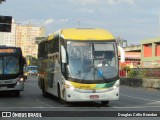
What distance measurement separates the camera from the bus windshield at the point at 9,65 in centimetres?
2495

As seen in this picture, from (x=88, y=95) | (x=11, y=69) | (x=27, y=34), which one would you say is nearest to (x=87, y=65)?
(x=88, y=95)

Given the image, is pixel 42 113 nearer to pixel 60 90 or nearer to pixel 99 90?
pixel 99 90

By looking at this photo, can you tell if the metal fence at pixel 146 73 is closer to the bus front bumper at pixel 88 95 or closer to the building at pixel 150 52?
the bus front bumper at pixel 88 95

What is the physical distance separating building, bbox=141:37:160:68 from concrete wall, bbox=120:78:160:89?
143ft

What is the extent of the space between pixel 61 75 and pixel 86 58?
1.37 meters

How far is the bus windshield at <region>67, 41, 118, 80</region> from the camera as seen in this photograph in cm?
1836

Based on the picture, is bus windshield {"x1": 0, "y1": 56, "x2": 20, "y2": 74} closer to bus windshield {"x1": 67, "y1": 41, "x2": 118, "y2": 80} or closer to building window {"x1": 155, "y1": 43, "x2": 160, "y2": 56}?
bus windshield {"x1": 67, "y1": 41, "x2": 118, "y2": 80}

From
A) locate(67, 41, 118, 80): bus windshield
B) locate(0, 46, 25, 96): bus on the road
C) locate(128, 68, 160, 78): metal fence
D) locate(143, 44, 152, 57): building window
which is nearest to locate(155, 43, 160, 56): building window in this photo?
locate(143, 44, 152, 57): building window

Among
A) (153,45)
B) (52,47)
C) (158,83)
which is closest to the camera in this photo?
(52,47)

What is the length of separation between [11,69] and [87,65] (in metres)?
7.75

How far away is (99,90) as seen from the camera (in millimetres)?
18188

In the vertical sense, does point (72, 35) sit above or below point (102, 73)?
above

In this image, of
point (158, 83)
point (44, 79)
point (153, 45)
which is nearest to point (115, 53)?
point (44, 79)

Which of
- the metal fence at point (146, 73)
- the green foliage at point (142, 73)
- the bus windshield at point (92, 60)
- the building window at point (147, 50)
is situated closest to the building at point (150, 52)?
the building window at point (147, 50)
